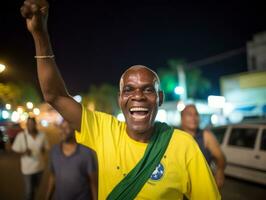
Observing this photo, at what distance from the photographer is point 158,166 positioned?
193cm

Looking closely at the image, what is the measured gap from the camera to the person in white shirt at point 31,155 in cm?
580

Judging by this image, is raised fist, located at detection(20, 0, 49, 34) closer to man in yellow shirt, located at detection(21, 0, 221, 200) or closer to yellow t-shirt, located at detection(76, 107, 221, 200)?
man in yellow shirt, located at detection(21, 0, 221, 200)

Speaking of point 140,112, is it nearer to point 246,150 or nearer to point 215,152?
point 215,152

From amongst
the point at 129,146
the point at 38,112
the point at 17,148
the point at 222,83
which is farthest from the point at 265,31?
the point at 38,112

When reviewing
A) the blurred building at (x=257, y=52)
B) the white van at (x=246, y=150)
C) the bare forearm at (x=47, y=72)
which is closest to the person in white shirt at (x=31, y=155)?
the bare forearm at (x=47, y=72)

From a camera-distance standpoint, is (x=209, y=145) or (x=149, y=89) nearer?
(x=149, y=89)

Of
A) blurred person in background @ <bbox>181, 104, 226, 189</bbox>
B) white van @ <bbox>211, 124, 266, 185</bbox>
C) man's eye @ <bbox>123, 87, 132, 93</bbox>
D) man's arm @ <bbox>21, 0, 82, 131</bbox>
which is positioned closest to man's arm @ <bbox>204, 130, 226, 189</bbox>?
blurred person in background @ <bbox>181, 104, 226, 189</bbox>

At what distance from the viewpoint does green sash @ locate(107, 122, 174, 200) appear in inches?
73.2

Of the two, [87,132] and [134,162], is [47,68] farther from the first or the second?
[134,162]

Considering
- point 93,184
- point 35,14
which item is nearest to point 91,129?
point 35,14

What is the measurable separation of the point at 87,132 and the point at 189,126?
9.17ft

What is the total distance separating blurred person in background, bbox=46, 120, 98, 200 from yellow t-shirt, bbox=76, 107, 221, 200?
176 centimetres

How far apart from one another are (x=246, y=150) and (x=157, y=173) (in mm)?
7094

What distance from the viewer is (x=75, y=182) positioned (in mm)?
3662
